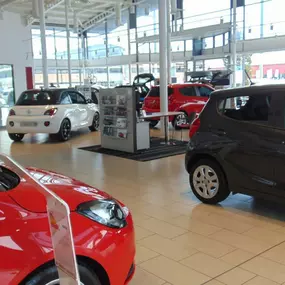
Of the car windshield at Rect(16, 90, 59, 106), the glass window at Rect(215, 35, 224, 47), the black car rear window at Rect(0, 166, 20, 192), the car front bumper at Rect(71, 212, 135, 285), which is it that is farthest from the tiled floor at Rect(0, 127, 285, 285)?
the glass window at Rect(215, 35, 224, 47)

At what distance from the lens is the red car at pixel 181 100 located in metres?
12.0

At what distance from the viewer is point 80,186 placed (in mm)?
2699

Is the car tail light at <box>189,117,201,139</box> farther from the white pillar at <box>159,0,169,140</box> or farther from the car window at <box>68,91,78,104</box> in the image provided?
the car window at <box>68,91,78,104</box>

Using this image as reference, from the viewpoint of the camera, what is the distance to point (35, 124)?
10250 mm

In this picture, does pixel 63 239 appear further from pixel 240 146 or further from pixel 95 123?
pixel 95 123

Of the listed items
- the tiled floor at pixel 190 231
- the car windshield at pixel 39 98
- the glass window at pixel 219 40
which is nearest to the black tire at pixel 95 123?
the car windshield at pixel 39 98

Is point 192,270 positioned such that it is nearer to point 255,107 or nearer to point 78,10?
point 255,107

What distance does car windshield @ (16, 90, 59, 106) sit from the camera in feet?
34.1

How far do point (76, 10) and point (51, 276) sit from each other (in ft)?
74.1

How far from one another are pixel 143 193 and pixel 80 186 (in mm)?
2897

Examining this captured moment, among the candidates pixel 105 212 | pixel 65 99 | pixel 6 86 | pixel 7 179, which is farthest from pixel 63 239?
pixel 6 86

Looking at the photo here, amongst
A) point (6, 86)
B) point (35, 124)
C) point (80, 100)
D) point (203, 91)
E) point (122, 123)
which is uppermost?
point (6, 86)

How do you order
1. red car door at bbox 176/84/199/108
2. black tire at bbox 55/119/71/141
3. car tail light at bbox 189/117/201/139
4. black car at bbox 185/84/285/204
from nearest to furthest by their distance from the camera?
1. black car at bbox 185/84/285/204
2. car tail light at bbox 189/117/201/139
3. black tire at bbox 55/119/71/141
4. red car door at bbox 176/84/199/108

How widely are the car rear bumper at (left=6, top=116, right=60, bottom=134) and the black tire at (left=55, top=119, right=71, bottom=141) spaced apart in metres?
0.18
